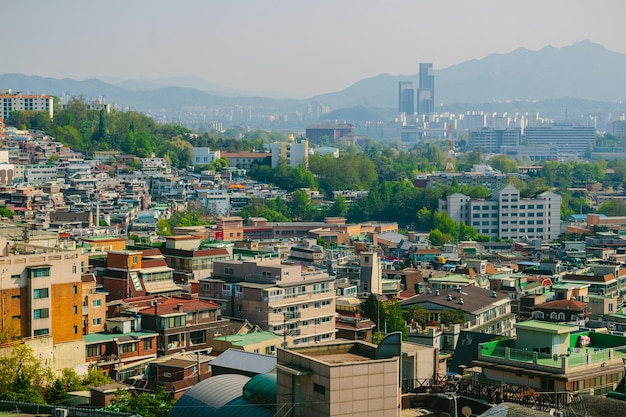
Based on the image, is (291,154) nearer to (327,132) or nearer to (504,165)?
(504,165)

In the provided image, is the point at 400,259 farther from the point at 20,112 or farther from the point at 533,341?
the point at 20,112

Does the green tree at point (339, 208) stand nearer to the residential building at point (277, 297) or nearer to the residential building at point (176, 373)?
the residential building at point (277, 297)

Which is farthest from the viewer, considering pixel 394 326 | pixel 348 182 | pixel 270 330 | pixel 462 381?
pixel 348 182

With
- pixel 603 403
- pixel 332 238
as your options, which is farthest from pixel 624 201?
pixel 603 403

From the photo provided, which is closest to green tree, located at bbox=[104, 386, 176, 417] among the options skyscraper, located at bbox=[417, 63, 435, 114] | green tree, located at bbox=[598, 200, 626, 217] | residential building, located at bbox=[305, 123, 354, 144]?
green tree, located at bbox=[598, 200, 626, 217]

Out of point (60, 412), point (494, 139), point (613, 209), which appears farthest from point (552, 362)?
point (494, 139)

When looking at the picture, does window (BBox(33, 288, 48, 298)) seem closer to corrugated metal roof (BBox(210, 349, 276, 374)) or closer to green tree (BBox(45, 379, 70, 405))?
green tree (BBox(45, 379, 70, 405))
